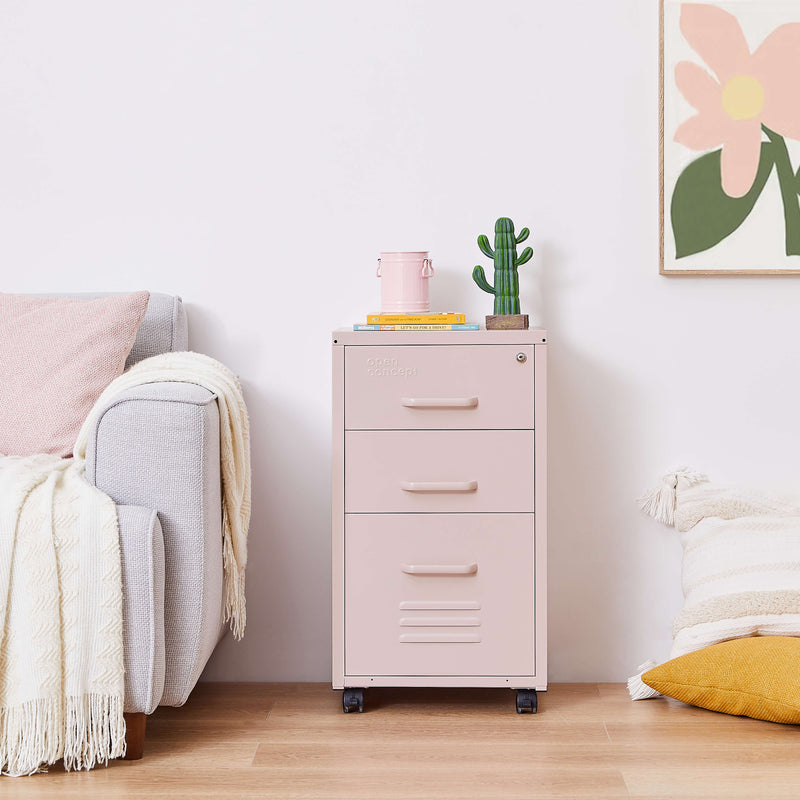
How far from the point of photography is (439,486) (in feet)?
6.18

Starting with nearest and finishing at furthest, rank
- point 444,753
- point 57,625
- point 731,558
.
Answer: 1. point 57,625
2. point 444,753
3. point 731,558

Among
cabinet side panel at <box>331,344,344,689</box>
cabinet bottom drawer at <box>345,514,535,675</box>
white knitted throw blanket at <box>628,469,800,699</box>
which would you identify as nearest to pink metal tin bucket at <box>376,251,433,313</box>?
cabinet side panel at <box>331,344,344,689</box>

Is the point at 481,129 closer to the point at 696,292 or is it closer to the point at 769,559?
the point at 696,292

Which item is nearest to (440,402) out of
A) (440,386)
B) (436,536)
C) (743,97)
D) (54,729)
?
(440,386)

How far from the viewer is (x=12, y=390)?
192 cm

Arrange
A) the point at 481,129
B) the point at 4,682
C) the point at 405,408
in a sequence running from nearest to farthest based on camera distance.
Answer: the point at 4,682 < the point at 405,408 < the point at 481,129

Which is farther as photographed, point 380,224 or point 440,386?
point 380,224

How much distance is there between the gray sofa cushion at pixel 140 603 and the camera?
5.18ft

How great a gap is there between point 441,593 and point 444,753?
31 centimetres

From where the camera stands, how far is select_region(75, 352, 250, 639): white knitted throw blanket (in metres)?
1.75

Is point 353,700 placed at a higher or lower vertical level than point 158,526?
lower

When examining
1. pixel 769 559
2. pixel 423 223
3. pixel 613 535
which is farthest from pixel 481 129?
pixel 769 559

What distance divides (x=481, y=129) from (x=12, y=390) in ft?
3.84

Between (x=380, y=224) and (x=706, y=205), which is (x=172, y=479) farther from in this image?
(x=706, y=205)
